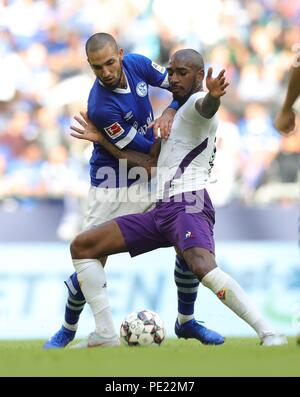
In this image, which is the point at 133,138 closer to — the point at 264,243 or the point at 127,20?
the point at 264,243

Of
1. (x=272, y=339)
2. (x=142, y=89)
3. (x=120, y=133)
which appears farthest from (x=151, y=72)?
(x=272, y=339)

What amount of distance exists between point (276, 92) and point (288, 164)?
4.15 feet

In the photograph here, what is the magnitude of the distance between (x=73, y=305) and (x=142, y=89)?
5.97 feet

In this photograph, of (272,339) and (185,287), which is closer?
(272,339)

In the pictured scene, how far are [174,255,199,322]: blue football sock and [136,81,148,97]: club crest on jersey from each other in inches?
53.1

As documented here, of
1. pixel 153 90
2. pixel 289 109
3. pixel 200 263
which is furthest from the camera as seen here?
pixel 153 90

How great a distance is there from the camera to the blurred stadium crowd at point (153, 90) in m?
12.9

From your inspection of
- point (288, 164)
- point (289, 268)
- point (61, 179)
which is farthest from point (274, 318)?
point (61, 179)

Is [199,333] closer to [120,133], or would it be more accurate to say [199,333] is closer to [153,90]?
[120,133]

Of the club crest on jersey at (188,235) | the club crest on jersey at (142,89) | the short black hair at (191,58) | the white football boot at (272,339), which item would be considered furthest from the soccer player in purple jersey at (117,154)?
the white football boot at (272,339)

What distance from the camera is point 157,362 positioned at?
5547 millimetres

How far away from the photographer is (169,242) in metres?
6.98

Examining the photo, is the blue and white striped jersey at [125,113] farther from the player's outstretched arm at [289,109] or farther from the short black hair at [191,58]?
the player's outstretched arm at [289,109]

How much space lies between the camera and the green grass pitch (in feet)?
16.6
